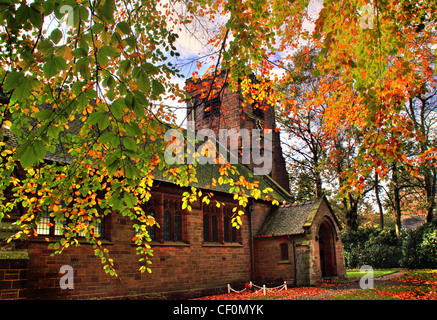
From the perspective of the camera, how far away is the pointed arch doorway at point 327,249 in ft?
70.5

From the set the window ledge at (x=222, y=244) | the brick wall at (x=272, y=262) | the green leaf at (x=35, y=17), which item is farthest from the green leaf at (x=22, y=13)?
the brick wall at (x=272, y=262)

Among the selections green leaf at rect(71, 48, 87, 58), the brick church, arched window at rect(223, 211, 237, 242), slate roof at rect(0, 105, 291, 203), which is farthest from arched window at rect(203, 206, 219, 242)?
green leaf at rect(71, 48, 87, 58)

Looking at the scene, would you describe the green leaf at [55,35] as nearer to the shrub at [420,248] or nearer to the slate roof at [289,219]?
the slate roof at [289,219]

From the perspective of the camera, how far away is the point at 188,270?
51.2ft

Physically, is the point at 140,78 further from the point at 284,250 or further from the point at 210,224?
the point at 284,250

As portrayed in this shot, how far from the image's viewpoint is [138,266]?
13.6 m

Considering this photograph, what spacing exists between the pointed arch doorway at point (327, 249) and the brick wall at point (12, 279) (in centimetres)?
1711

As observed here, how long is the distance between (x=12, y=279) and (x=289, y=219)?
15287 mm

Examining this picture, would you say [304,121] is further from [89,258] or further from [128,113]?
[128,113]

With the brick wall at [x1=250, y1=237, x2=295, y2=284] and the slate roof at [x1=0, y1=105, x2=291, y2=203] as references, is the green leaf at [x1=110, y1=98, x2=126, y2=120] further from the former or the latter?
the brick wall at [x1=250, y1=237, x2=295, y2=284]

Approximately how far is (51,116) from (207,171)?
55.8ft

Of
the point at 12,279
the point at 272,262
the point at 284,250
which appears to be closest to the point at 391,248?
the point at 284,250

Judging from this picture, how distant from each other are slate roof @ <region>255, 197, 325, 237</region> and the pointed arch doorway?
165cm
